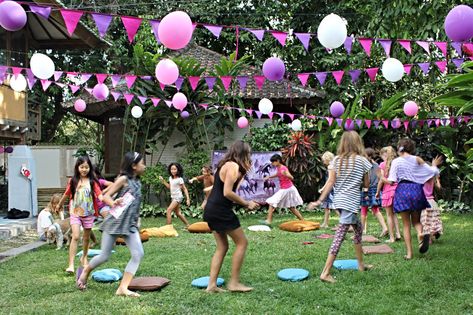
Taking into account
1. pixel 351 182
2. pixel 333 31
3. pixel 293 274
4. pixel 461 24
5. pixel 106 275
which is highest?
pixel 333 31

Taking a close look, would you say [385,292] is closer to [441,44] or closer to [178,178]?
[441,44]

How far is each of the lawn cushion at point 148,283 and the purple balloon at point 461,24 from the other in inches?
165

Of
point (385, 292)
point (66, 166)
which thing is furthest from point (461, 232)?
point (66, 166)

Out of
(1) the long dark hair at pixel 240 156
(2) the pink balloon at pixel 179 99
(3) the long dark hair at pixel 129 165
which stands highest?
(2) the pink balloon at pixel 179 99

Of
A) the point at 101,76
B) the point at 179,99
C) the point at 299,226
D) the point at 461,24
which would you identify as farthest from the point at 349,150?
the point at 179,99

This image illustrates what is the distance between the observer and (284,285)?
5367mm

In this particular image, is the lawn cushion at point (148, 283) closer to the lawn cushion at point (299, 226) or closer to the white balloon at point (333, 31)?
the white balloon at point (333, 31)

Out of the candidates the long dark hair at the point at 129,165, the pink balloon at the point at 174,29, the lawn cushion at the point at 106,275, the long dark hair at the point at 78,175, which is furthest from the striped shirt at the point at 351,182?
the long dark hair at the point at 78,175

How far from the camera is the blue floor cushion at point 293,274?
560 centimetres

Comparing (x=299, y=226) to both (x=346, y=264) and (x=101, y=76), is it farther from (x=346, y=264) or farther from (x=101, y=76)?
(x=101, y=76)

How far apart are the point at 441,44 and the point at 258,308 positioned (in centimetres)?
479

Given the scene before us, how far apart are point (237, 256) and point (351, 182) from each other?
155cm

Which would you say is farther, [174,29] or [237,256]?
[174,29]

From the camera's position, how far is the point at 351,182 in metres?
5.49
